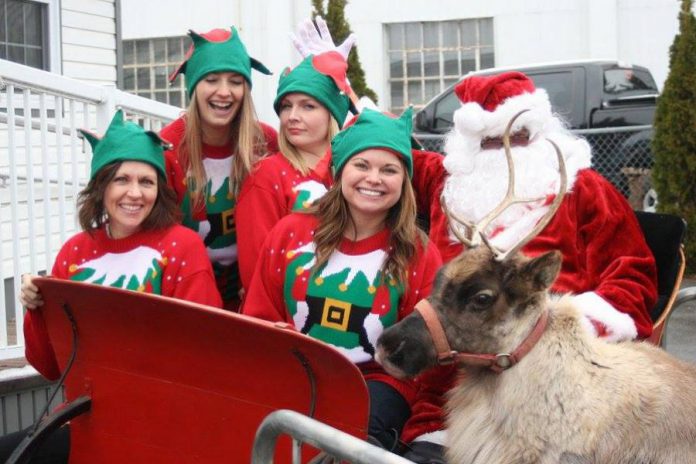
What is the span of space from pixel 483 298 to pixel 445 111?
11.3 meters

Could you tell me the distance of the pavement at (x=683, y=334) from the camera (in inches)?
305

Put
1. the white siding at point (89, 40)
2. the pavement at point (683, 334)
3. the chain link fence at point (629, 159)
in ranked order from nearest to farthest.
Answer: the pavement at point (683, 334), the white siding at point (89, 40), the chain link fence at point (629, 159)

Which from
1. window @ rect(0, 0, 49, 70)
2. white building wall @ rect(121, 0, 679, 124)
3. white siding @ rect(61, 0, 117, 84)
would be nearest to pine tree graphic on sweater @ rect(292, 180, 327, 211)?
window @ rect(0, 0, 49, 70)

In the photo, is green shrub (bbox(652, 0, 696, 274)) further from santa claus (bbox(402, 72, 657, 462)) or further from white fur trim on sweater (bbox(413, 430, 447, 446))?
white fur trim on sweater (bbox(413, 430, 447, 446))

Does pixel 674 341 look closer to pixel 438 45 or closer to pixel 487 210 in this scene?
pixel 487 210

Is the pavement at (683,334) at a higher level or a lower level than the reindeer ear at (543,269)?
lower

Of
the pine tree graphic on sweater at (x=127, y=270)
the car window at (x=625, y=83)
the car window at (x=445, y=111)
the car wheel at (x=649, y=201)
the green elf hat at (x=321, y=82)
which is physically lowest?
the pine tree graphic on sweater at (x=127, y=270)

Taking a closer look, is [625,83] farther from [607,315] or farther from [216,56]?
[607,315]

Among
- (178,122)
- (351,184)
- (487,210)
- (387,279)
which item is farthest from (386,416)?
(178,122)

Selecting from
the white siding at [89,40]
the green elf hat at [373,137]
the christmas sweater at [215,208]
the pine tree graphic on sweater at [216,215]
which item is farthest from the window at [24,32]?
the green elf hat at [373,137]

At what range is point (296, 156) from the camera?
14.1 ft

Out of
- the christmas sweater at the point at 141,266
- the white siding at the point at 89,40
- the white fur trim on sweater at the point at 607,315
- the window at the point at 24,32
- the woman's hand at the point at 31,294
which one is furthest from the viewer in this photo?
the white siding at the point at 89,40

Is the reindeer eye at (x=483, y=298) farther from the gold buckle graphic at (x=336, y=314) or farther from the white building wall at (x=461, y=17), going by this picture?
the white building wall at (x=461, y=17)

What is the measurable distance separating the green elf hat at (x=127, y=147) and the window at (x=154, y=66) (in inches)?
558
